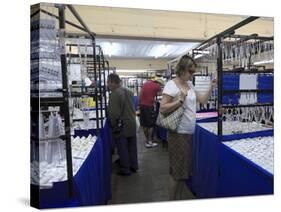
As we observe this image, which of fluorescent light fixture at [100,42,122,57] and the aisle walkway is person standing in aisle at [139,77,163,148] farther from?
fluorescent light fixture at [100,42,122,57]

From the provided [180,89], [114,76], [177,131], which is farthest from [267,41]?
[114,76]

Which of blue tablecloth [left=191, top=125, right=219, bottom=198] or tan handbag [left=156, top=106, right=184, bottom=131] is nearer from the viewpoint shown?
tan handbag [left=156, top=106, right=184, bottom=131]

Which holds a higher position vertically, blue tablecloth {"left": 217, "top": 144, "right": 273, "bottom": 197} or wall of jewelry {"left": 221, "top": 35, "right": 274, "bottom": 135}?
wall of jewelry {"left": 221, "top": 35, "right": 274, "bottom": 135}

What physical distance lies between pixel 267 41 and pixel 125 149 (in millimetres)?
1765

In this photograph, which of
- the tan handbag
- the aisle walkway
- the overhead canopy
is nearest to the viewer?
the tan handbag

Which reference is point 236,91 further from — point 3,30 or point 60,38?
point 3,30

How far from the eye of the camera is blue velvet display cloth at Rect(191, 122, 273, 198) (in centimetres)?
145

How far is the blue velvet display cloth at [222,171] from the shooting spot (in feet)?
4.75

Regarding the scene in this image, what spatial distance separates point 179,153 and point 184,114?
289mm

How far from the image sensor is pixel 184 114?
176 centimetres

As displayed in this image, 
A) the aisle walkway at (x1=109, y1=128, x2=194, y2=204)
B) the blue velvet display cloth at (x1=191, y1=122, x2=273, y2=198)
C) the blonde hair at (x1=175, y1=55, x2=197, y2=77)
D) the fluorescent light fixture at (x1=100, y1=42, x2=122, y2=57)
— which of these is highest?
the fluorescent light fixture at (x1=100, y1=42, x2=122, y2=57)

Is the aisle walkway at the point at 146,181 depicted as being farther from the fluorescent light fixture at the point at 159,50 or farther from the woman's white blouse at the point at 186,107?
the fluorescent light fixture at the point at 159,50

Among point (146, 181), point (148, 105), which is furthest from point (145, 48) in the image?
point (146, 181)

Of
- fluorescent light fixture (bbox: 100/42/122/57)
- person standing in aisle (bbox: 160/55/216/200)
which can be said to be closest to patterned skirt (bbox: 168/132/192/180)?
person standing in aisle (bbox: 160/55/216/200)
